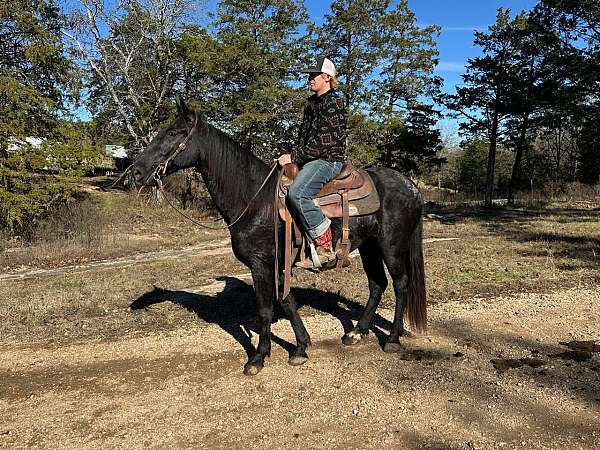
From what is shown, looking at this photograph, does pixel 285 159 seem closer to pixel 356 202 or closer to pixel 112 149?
pixel 356 202

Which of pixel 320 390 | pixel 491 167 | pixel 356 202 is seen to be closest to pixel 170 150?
pixel 356 202

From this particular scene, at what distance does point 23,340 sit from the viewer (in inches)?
233

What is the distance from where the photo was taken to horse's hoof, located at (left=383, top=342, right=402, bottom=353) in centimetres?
506

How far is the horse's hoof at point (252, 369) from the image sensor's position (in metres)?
4.60

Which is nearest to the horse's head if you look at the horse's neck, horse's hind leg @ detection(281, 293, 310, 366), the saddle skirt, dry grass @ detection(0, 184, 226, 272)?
the horse's neck

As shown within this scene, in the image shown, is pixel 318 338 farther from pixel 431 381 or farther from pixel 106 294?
pixel 106 294

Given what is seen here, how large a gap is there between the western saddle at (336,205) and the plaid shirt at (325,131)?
8.8 inches

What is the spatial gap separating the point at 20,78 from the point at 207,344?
46.3ft

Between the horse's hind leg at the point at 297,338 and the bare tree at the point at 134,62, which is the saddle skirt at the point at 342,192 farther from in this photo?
the bare tree at the point at 134,62

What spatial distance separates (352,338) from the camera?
534cm

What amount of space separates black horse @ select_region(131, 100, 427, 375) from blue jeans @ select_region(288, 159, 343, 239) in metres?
0.30

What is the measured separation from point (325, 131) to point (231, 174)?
1100 mm

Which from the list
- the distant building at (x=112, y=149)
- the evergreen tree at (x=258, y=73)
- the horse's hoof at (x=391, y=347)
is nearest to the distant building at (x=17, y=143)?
the distant building at (x=112, y=149)

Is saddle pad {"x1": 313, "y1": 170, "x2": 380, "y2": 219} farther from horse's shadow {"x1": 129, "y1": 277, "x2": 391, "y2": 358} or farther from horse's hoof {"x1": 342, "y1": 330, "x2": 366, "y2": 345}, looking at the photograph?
horse's shadow {"x1": 129, "y1": 277, "x2": 391, "y2": 358}
